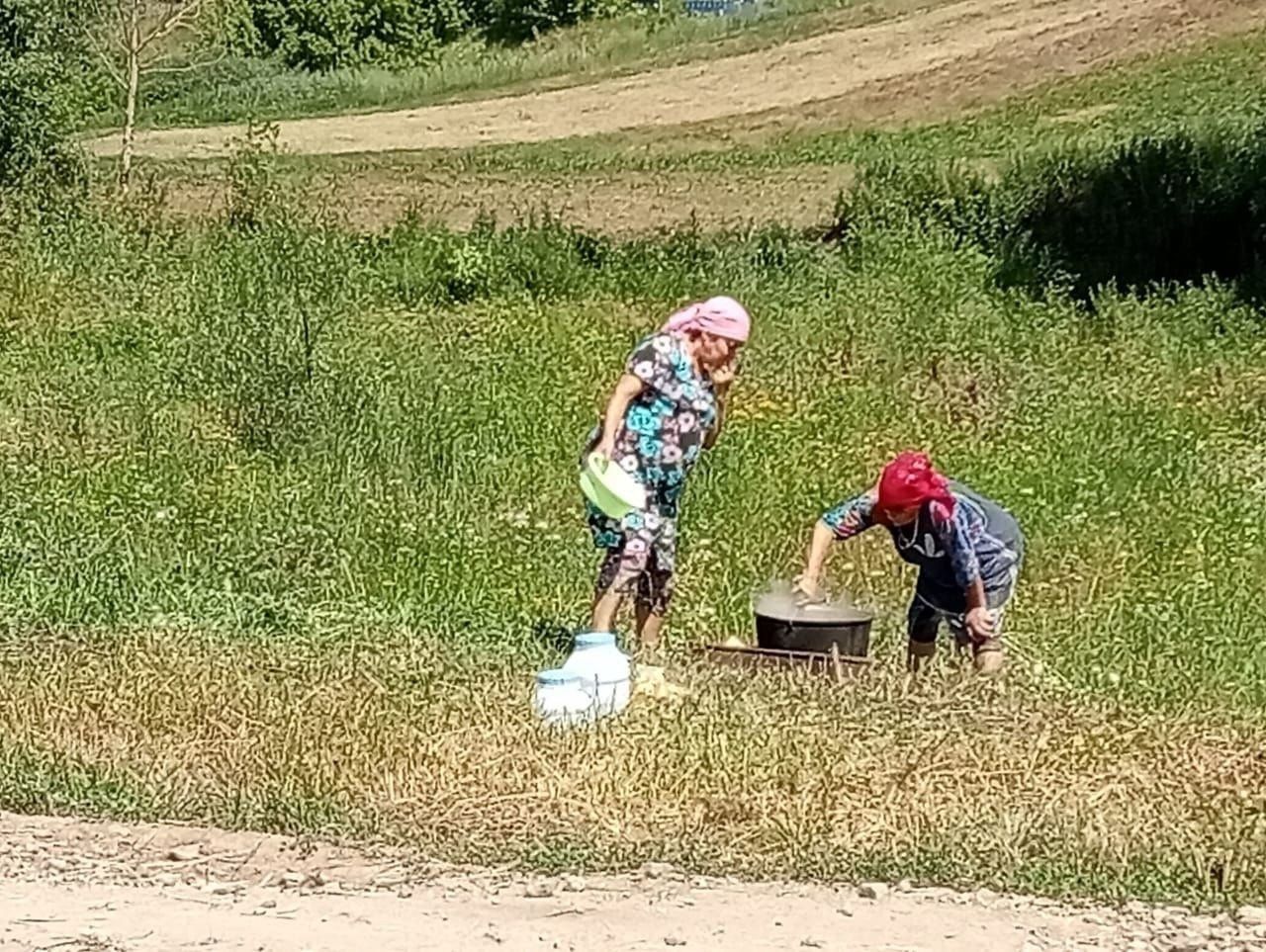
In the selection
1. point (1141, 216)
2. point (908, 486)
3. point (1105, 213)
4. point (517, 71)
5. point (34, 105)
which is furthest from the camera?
point (517, 71)

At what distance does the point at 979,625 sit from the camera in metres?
7.69

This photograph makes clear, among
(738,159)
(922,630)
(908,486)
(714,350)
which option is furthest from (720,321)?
(738,159)

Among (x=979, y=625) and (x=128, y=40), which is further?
(x=128, y=40)

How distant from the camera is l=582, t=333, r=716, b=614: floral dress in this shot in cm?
811

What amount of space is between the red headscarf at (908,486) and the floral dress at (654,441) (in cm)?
86

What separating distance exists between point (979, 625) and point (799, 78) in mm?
27396

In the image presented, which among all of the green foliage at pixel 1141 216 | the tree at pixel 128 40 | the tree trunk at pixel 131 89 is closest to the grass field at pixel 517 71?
the tree at pixel 128 40

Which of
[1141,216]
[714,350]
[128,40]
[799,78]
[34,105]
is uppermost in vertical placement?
[799,78]

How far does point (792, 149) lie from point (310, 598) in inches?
756

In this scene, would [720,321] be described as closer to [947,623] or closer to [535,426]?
[947,623]

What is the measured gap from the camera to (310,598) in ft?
29.8

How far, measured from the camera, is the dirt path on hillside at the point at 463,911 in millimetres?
4949

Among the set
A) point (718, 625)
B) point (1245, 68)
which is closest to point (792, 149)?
point (1245, 68)

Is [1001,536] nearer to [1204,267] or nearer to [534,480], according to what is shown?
[534,480]
